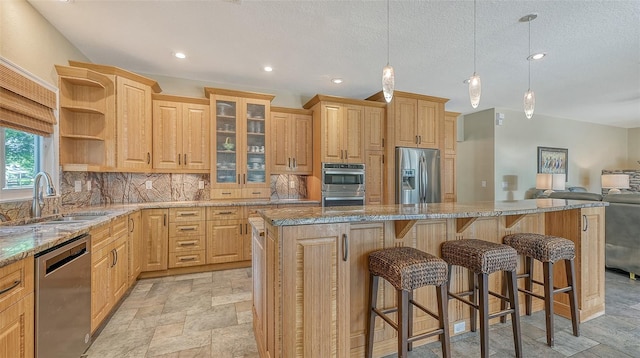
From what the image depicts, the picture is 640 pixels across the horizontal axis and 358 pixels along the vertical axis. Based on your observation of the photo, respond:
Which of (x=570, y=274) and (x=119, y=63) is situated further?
(x=119, y=63)

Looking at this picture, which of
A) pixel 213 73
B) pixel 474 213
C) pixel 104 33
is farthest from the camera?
pixel 213 73

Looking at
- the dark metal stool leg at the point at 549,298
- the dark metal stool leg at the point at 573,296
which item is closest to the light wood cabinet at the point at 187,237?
the dark metal stool leg at the point at 549,298

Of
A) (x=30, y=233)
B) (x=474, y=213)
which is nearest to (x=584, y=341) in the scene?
(x=474, y=213)

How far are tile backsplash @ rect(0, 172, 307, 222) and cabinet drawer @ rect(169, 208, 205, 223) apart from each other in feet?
1.98

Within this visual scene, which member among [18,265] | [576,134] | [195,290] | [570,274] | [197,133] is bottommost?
[195,290]

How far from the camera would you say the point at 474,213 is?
1797 mm

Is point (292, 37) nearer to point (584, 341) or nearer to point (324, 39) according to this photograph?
point (324, 39)

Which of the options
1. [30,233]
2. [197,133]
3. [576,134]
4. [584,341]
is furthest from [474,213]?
Result: [576,134]

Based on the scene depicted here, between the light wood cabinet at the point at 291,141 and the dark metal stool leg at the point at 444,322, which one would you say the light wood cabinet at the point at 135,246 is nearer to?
the light wood cabinet at the point at 291,141

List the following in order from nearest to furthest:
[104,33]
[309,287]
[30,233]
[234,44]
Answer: [309,287], [30,233], [104,33], [234,44]

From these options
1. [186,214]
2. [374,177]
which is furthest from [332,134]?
[186,214]

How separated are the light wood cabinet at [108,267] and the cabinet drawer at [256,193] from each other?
1515 mm

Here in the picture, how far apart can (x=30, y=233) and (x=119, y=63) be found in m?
2.61

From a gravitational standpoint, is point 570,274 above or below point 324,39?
below
